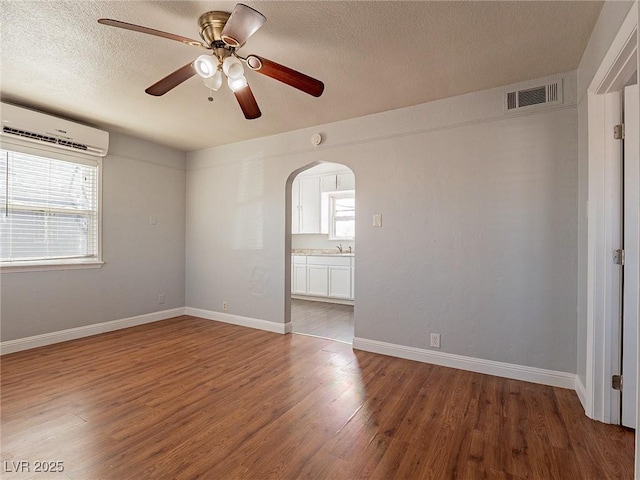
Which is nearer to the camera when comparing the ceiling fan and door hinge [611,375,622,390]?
the ceiling fan

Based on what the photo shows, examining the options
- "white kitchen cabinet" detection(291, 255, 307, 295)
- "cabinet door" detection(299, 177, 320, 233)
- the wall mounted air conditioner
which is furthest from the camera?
"cabinet door" detection(299, 177, 320, 233)

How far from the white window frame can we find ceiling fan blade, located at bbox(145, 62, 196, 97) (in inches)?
86.0

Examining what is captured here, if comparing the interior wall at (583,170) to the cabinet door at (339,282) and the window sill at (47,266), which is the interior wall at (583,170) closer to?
the cabinet door at (339,282)

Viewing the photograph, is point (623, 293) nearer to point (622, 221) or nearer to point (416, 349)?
point (622, 221)

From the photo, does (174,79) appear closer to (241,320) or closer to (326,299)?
(241,320)

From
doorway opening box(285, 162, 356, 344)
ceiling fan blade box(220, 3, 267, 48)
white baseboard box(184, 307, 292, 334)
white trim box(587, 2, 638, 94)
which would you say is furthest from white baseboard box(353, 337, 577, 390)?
ceiling fan blade box(220, 3, 267, 48)

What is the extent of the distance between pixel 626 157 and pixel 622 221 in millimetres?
392

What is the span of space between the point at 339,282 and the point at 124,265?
11.1 ft

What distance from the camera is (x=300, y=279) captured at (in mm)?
6148

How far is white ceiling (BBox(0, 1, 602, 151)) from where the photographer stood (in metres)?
1.83

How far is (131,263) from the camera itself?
421 cm

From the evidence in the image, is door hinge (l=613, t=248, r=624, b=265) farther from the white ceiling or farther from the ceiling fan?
the ceiling fan

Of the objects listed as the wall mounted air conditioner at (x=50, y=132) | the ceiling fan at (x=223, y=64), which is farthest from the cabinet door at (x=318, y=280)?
the ceiling fan at (x=223, y=64)

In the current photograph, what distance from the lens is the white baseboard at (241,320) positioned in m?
3.98
